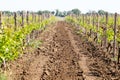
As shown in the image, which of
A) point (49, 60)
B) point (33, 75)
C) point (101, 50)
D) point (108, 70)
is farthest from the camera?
point (101, 50)

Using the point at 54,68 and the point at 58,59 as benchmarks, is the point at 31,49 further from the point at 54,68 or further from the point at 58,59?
the point at 54,68

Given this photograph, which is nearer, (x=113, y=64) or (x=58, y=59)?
(x=113, y=64)

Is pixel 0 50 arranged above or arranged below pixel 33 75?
above

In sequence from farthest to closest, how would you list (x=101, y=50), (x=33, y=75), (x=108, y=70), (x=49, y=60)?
(x=101, y=50) → (x=49, y=60) → (x=108, y=70) → (x=33, y=75)

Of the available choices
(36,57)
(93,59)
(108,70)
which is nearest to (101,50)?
(93,59)

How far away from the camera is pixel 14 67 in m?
12.4

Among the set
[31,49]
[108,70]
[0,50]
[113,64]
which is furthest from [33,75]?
[31,49]

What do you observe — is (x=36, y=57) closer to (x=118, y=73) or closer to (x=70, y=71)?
(x=70, y=71)

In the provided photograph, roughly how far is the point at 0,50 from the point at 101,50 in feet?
24.0

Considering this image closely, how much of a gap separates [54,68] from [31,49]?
527 centimetres

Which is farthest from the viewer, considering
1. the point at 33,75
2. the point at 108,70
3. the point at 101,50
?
the point at 101,50

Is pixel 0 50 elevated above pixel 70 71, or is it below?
above

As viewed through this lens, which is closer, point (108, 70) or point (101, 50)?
point (108, 70)

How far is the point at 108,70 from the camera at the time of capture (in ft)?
39.3
